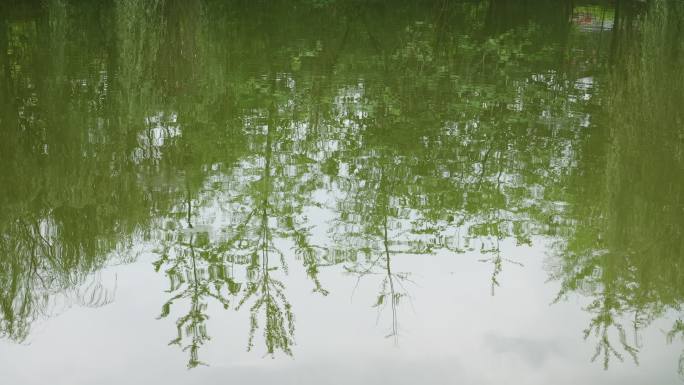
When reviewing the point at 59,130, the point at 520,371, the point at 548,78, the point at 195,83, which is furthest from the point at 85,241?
the point at 548,78

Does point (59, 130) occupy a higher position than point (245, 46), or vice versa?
point (245, 46)

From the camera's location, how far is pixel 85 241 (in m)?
4.91

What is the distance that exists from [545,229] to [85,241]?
2765mm

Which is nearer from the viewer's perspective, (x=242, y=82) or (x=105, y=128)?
(x=105, y=128)

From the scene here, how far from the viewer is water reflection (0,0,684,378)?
14.7ft

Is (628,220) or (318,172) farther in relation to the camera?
(318,172)

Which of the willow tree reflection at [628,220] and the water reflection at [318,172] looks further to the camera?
the water reflection at [318,172]

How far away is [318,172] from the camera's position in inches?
250

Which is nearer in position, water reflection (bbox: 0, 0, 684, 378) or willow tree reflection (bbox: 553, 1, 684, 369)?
willow tree reflection (bbox: 553, 1, 684, 369)

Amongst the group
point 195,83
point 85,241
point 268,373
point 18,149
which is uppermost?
point 195,83

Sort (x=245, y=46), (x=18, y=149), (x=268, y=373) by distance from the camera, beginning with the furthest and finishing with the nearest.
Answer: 1. (x=245, y=46)
2. (x=18, y=149)
3. (x=268, y=373)

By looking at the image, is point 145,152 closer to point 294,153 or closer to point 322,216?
point 294,153

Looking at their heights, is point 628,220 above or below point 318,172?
below

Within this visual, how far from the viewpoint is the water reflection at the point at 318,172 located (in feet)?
14.7
